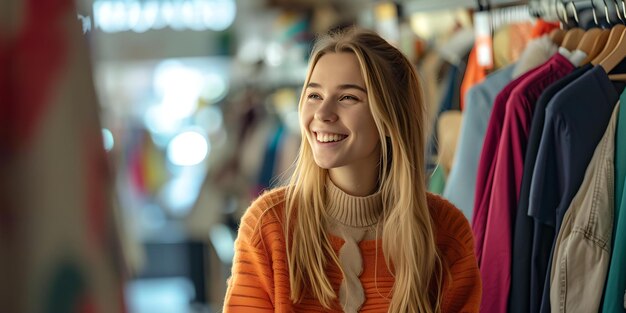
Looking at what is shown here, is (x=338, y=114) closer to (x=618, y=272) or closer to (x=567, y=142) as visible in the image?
(x=567, y=142)

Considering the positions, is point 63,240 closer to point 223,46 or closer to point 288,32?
point 288,32

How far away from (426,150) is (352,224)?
1.01m

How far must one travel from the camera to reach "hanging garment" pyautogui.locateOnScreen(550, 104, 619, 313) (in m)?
2.01

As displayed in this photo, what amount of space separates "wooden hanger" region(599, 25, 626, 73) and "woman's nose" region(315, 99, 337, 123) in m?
0.78

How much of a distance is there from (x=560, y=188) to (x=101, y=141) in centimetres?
179

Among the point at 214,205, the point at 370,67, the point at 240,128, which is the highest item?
the point at 370,67

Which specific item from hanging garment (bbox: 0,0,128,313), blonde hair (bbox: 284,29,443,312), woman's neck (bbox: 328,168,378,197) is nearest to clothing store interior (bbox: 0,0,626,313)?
hanging garment (bbox: 0,0,128,313)

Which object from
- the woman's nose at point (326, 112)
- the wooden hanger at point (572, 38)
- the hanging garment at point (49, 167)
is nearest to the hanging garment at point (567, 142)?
the wooden hanger at point (572, 38)

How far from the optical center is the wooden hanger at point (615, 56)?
217cm

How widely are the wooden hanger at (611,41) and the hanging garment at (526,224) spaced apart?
4.0 inches

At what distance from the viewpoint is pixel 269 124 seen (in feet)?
A: 16.9

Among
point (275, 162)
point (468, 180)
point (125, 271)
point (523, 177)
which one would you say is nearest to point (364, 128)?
point (523, 177)

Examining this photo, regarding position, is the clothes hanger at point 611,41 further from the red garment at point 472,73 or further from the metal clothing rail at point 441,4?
the red garment at point 472,73

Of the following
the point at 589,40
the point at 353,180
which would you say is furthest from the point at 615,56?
the point at 353,180
